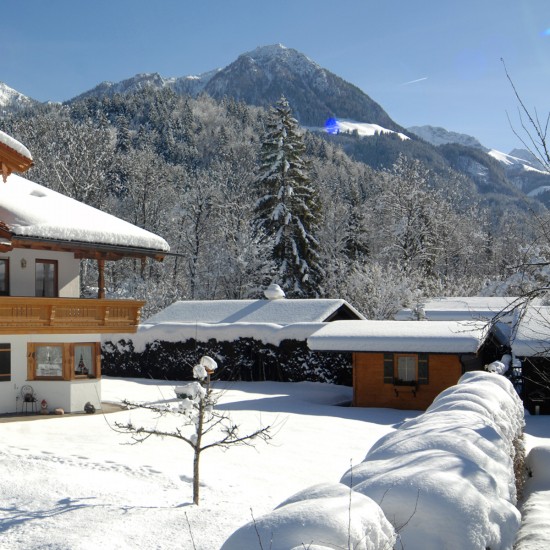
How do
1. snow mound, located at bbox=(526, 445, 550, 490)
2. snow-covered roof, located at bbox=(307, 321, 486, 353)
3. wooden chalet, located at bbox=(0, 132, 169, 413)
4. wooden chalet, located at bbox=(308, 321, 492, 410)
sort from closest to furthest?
snow mound, located at bbox=(526, 445, 550, 490), wooden chalet, located at bbox=(0, 132, 169, 413), snow-covered roof, located at bbox=(307, 321, 486, 353), wooden chalet, located at bbox=(308, 321, 492, 410)

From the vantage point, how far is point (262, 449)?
15945 mm

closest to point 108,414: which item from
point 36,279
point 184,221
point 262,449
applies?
point 36,279

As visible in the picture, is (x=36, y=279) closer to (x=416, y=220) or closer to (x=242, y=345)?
(x=242, y=345)

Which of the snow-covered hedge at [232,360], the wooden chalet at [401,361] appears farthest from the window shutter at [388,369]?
the snow-covered hedge at [232,360]

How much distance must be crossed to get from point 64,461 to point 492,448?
8979 mm

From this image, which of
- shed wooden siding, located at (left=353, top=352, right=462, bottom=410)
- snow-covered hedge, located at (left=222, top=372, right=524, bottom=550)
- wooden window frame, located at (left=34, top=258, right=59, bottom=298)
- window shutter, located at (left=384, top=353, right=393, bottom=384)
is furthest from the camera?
window shutter, located at (left=384, top=353, right=393, bottom=384)

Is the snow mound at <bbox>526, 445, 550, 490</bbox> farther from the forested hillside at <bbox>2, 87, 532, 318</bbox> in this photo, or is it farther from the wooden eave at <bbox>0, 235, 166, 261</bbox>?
the forested hillside at <bbox>2, 87, 532, 318</bbox>

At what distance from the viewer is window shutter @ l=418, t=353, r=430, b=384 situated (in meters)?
23.9

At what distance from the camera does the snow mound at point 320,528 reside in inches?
162

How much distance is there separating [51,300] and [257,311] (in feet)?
41.0

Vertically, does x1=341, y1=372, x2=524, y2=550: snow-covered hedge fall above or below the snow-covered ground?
above

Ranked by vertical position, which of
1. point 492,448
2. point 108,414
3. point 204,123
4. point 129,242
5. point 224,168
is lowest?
point 108,414

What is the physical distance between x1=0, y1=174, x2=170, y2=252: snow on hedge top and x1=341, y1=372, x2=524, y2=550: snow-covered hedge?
14.9 metres

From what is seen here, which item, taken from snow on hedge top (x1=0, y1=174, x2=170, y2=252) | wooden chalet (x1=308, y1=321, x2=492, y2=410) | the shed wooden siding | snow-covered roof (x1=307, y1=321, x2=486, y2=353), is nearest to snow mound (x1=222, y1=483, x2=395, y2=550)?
snow on hedge top (x1=0, y1=174, x2=170, y2=252)
